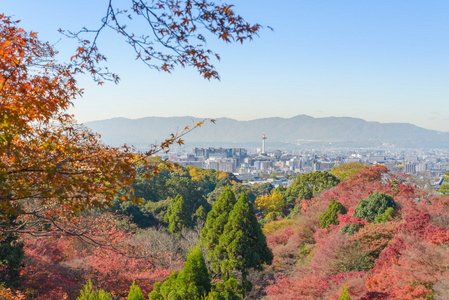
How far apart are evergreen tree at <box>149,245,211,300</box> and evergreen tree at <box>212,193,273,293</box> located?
5.77 feet

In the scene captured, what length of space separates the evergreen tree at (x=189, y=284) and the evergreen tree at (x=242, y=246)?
5.77 ft

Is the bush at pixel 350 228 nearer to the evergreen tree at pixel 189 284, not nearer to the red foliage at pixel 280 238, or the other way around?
the red foliage at pixel 280 238

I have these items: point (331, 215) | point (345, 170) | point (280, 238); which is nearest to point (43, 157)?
point (331, 215)

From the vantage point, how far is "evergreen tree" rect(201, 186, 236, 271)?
33.0ft

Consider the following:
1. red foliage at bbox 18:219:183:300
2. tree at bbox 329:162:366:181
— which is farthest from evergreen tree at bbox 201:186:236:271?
tree at bbox 329:162:366:181

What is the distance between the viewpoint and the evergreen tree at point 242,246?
9.65 metres

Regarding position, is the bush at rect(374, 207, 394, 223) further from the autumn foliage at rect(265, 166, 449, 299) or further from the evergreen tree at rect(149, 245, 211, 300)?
the evergreen tree at rect(149, 245, 211, 300)

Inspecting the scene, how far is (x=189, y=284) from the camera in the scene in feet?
24.9

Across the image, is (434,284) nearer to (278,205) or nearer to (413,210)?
(413,210)

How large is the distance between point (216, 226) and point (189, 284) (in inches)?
122

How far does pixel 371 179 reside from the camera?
18781 millimetres

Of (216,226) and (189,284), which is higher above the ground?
(216,226)

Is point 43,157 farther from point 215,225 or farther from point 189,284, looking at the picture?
point 215,225

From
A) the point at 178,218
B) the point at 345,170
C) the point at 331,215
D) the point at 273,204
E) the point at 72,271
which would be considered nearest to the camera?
the point at 72,271
